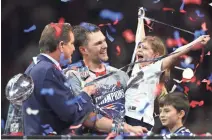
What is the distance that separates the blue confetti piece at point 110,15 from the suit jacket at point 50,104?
72 centimetres

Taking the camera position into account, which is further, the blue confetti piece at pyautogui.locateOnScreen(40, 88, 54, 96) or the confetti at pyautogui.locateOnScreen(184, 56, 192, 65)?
the confetti at pyautogui.locateOnScreen(184, 56, 192, 65)

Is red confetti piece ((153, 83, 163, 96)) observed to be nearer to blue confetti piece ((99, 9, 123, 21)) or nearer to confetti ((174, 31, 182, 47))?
confetti ((174, 31, 182, 47))

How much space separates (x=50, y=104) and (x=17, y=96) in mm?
167

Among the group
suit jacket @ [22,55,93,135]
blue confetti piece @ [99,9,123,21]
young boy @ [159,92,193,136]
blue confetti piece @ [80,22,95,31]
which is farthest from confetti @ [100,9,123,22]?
suit jacket @ [22,55,93,135]

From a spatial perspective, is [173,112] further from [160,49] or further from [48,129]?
[48,129]

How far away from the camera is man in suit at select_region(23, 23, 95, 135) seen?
266cm

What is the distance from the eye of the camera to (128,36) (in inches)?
132

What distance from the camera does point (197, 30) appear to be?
133 inches

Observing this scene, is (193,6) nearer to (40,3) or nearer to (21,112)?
(40,3)

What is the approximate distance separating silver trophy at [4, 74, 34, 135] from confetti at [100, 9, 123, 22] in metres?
0.86

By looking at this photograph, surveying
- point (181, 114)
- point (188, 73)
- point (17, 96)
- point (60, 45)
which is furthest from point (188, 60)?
point (17, 96)

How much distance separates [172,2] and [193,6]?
0.13m

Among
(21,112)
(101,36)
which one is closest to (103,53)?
(101,36)

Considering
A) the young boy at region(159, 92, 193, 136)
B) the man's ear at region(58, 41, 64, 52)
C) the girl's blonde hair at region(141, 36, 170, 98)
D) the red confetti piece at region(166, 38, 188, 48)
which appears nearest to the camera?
the man's ear at region(58, 41, 64, 52)
